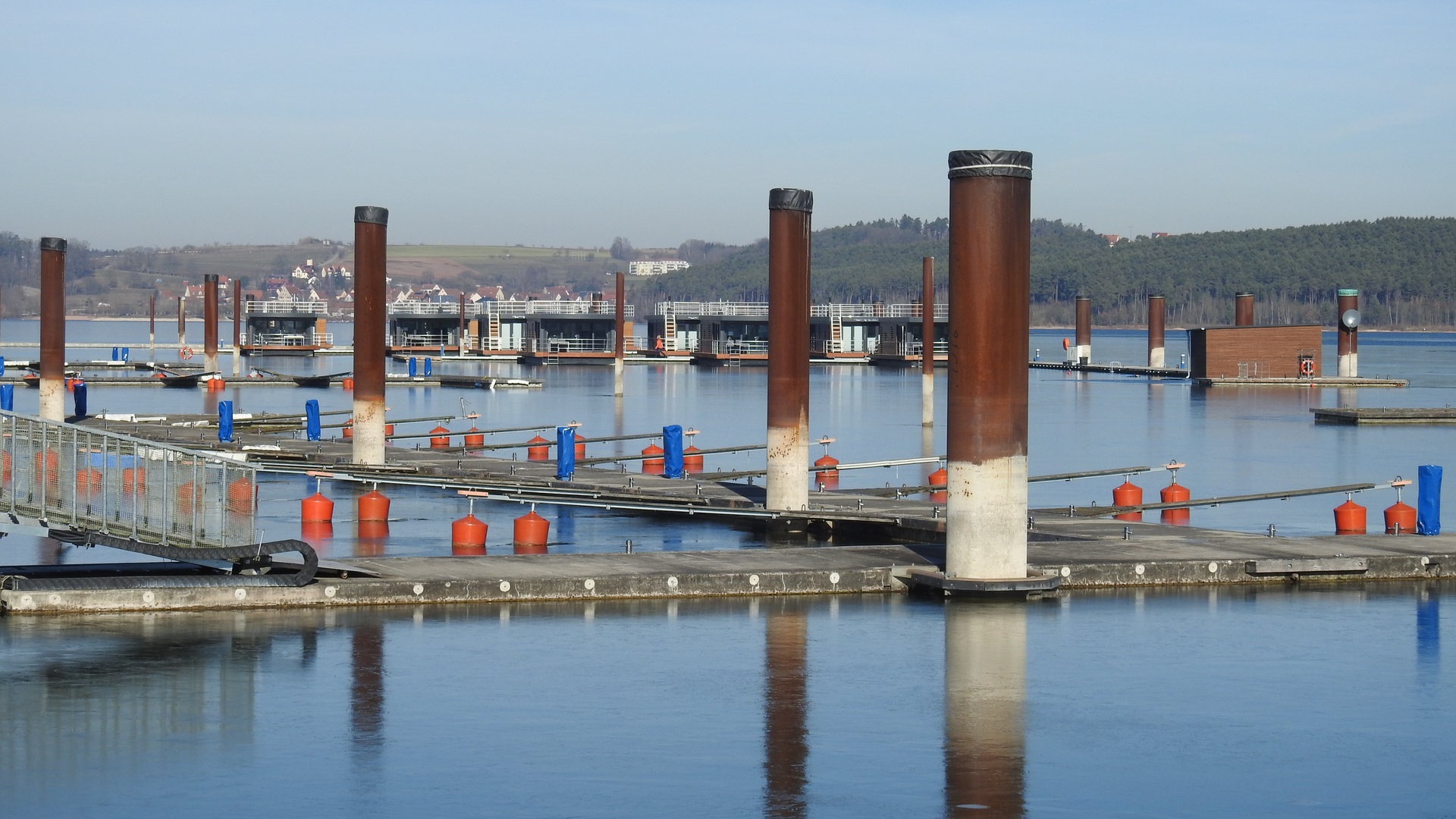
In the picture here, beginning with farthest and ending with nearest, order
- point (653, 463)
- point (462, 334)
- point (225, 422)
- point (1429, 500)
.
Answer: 1. point (462, 334)
2. point (225, 422)
3. point (653, 463)
4. point (1429, 500)

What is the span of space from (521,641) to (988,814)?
8.02m

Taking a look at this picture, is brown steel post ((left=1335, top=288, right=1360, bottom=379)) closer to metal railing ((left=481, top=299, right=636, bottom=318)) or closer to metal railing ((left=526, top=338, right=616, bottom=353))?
metal railing ((left=481, top=299, right=636, bottom=318))

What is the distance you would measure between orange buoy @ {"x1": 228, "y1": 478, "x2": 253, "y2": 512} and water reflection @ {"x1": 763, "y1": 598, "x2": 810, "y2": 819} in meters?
6.56

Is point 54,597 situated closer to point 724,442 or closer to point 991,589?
point 991,589

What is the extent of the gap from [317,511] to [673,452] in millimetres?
9419

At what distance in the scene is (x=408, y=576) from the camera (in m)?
22.0

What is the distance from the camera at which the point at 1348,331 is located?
A: 104 m

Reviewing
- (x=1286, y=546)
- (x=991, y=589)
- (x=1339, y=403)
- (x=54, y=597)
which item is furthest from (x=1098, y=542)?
(x=1339, y=403)

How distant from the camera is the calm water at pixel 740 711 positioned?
45.8 ft

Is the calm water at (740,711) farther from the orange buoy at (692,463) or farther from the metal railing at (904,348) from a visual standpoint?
the metal railing at (904,348)

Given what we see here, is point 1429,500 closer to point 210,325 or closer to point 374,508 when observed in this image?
point 374,508

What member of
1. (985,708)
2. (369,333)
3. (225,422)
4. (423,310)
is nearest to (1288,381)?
(225,422)

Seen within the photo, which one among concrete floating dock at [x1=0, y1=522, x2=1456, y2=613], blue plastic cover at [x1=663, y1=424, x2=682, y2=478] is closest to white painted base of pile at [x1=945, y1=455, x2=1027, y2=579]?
concrete floating dock at [x1=0, y1=522, x2=1456, y2=613]

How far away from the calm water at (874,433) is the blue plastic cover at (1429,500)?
7020mm
